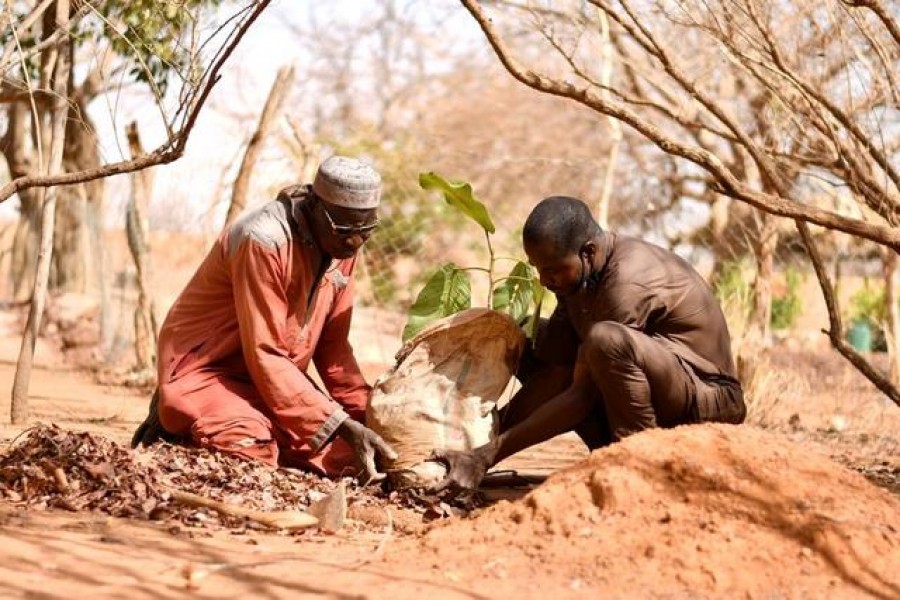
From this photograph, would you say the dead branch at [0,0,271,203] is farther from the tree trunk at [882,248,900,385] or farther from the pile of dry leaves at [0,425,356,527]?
the tree trunk at [882,248,900,385]

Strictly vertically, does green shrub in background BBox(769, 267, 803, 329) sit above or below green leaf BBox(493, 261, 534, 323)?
below

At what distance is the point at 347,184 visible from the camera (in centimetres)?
482

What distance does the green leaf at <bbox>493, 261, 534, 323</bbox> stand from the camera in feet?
18.2

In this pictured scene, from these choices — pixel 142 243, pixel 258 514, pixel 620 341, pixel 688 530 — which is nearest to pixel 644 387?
pixel 620 341

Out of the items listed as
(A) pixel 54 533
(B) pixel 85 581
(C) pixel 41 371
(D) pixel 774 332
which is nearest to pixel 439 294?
(A) pixel 54 533

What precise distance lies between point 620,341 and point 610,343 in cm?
4

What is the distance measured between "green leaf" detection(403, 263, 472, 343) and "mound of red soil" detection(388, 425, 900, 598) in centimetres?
179

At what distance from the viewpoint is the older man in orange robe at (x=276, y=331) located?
16.0 feet

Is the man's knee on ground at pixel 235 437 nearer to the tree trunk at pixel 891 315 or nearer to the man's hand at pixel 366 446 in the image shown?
the man's hand at pixel 366 446

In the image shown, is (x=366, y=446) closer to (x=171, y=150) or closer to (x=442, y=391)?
(x=442, y=391)

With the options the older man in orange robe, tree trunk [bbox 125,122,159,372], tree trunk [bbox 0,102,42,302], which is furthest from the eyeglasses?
tree trunk [bbox 0,102,42,302]

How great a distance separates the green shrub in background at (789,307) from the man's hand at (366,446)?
540 inches

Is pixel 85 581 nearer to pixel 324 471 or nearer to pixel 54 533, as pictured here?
pixel 54 533

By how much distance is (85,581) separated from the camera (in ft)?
10.4
